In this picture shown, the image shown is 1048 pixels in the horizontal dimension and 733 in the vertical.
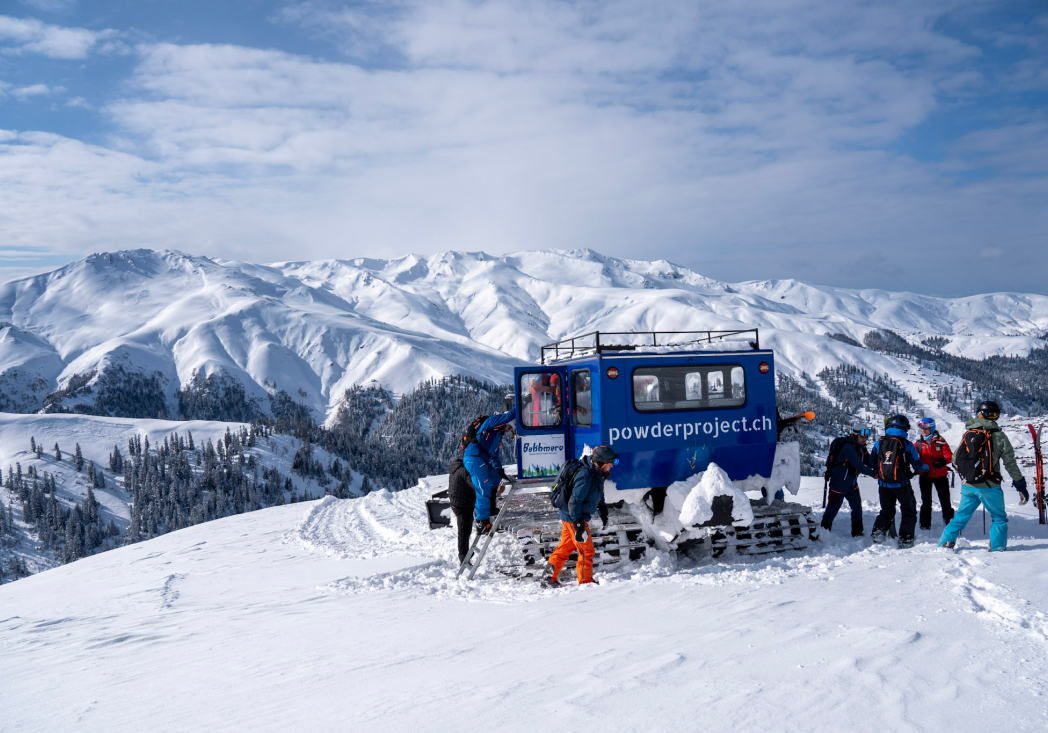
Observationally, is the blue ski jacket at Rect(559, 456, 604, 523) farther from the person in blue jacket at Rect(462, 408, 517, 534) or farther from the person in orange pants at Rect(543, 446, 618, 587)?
the person in blue jacket at Rect(462, 408, 517, 534)

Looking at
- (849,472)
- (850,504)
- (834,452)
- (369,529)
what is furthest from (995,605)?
(369,529)

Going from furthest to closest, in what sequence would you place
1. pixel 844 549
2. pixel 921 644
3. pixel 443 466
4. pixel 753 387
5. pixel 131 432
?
pixel 443 466 < pixel 131 432 < pixel 753 387 < pixel 844 549 < pixel 921 644

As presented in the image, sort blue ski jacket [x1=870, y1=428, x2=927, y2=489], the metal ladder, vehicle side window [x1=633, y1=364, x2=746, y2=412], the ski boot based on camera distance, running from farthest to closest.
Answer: vehicle side window [x1=633, y1=364, x2=746, y2=412] < blue ski jacket [x1=870, y1=428, x2=927, y2=489] < the metal ladder < the ski boot

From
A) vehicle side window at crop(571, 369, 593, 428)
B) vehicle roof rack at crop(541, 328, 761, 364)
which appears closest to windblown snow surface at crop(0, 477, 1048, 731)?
vehicle side window at crop(571, 369, 593, 428)

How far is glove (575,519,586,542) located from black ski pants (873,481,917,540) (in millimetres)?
4588

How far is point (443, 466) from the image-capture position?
507ft

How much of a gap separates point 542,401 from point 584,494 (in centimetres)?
284

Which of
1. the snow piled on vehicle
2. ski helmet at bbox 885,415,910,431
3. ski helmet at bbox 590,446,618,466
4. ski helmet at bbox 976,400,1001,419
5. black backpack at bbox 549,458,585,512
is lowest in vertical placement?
the snow piled on vehicle

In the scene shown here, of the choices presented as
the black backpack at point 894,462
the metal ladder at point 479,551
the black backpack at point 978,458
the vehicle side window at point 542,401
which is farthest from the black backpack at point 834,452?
the metal ladder at point 479,551

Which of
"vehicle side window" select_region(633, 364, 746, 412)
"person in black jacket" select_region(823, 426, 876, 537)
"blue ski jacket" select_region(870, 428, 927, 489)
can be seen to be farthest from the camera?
"person in black jacket" select_region(823, 426, 876, 537)

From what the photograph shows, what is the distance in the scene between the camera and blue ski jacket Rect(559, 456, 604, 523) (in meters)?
7.46

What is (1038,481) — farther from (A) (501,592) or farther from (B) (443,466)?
(B) (443,466)

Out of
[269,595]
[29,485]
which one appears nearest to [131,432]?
[29,485]

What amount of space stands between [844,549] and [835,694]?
4971 mm
